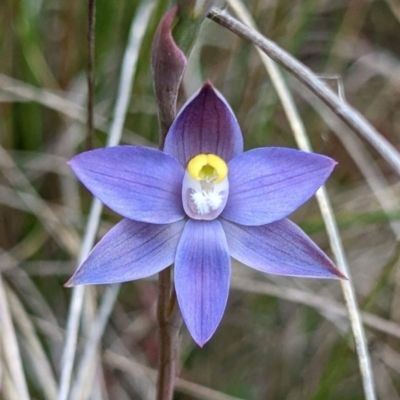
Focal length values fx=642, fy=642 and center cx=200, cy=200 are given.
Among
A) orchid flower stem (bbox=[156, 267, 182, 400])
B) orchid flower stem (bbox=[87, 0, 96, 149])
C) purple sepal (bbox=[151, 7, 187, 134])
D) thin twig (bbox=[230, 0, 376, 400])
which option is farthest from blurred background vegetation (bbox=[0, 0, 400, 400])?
purple sepal (bbox=[151, 7, 187, 134])

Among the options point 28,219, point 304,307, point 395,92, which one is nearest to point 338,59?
point 395,92

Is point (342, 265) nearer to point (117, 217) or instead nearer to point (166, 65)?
point (166, 65)

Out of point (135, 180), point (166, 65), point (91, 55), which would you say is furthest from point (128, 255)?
point (91, 55)

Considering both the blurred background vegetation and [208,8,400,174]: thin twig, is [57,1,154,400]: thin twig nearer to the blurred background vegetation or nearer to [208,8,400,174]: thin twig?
the blurred background vegetation

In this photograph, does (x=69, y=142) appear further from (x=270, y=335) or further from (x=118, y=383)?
(x=270, y=335)

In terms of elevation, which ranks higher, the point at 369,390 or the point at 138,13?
the point at 138,13

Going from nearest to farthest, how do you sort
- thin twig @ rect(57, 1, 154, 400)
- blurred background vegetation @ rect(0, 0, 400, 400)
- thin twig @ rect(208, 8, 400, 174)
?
thin twig @ rect(208, 8, 400, 174) < thin twig @ rect(57, 1, 154, 400) < blurred background vegetation @ rect(0, 0, 400, 400)

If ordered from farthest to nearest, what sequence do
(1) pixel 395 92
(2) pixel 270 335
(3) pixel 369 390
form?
1. (1) pixel 395 92
2. (2) pixel 270 335
3. (3) pixel 369 390
